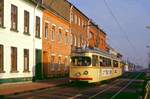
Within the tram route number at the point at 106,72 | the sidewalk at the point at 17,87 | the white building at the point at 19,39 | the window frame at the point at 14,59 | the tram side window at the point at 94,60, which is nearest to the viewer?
the sidewalk at the point at 17,87

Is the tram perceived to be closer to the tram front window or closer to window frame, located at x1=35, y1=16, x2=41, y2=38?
the tram front window

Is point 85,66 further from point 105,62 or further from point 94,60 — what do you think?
point 105,62

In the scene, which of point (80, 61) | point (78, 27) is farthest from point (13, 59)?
point (78, 27)

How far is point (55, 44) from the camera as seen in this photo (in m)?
51.4

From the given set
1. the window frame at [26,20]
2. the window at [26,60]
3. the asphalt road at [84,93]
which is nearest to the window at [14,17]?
the window frame at [26,20]

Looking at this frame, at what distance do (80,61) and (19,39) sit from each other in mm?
5633

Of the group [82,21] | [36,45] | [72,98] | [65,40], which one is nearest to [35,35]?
[36,45]

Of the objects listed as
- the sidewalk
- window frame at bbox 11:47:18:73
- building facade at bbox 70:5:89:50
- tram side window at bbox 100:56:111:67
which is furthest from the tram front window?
building facade at bbox 70:5:89:50

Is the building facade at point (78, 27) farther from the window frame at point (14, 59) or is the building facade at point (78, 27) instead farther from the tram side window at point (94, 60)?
the window frame at point (14, 59)

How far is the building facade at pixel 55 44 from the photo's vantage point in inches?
1850

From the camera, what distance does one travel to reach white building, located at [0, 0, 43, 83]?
3453 cm

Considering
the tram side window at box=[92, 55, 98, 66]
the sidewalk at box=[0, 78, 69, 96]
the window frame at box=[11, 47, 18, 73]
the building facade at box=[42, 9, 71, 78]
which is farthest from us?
the building facade at box=[42, 9, 71, 78]

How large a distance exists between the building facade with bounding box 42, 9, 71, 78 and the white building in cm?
245

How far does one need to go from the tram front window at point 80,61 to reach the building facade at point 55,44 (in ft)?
32.2
